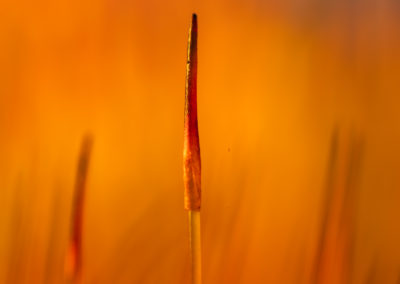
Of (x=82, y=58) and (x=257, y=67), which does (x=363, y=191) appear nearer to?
(x=257, y=67)

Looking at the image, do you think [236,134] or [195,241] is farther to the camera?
[236,134]

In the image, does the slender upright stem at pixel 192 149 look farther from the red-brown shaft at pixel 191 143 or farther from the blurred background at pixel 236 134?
the blurred background at pixel 236 134

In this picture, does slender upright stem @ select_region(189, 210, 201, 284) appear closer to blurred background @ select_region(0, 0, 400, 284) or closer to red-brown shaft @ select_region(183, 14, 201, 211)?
red-brown shaft @ select_region(183, 14, 201, 211)

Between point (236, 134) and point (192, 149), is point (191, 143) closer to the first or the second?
point (192, 149)

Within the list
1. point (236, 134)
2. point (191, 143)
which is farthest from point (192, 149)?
point (236, 134)

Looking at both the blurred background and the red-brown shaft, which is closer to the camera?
the red-brown shaft


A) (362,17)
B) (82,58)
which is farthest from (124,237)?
(362,17)

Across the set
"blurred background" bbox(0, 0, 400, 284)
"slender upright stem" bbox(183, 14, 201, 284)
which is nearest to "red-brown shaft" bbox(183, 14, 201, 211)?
"slender upright stem" bbox(183, 14, 201, 284)

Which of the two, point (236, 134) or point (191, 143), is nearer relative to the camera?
point (191, 143)
